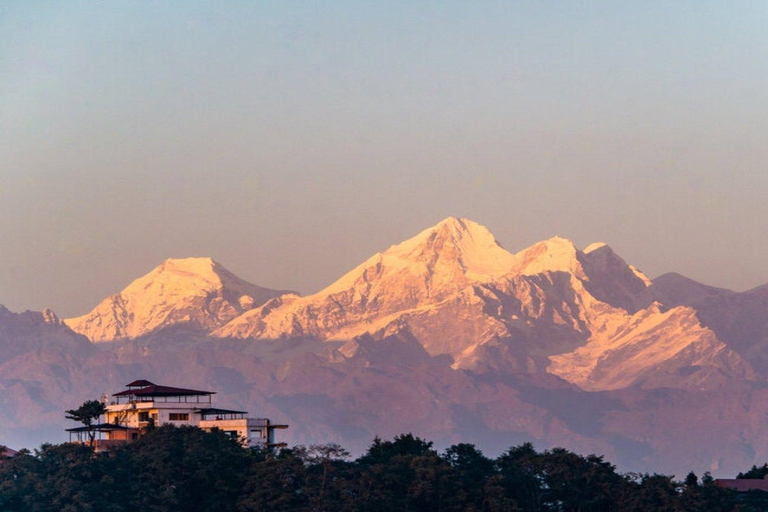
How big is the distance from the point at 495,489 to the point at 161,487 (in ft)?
101

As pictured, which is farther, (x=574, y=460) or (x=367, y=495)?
(x=574, y=460)

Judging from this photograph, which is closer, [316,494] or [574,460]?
[316,494]

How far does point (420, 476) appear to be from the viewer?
610 feet

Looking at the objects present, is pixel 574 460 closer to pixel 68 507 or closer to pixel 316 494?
pixel 316 494

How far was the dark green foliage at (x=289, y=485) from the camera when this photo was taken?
597 ft

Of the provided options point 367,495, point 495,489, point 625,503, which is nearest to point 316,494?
point 367,495

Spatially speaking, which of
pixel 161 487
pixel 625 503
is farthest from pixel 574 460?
pixel 161 487

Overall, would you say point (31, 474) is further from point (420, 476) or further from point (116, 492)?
point (420, 476)

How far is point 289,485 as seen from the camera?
18362 centimetres

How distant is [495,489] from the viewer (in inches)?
7274

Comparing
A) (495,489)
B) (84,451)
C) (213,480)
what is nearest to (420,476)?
(495,489)

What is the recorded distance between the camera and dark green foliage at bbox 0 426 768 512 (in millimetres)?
181875

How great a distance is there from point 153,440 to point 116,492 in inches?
374

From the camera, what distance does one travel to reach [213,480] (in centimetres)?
18612
